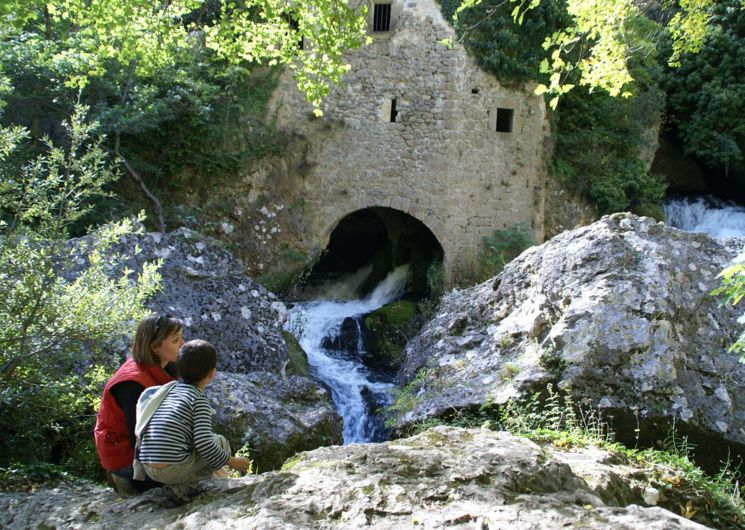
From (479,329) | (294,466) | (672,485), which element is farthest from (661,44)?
(294,466)

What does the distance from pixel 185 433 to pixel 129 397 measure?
1.47ft

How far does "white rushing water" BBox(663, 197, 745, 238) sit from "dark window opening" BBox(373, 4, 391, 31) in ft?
25.1

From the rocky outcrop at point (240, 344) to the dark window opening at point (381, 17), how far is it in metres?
7.76

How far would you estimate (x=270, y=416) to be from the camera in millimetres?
4984

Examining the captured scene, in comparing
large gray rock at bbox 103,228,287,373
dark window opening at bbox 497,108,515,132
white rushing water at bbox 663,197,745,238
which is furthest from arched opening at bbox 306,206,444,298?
large gray rock at bbox 103,228,287,373

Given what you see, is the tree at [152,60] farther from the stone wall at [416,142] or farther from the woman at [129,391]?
the woman at [129,391]

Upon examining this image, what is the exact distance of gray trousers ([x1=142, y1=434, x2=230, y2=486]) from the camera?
2.83 metres

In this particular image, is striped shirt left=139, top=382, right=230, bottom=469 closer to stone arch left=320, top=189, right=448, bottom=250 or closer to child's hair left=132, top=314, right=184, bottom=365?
child's hair left=132, top=314, right=184, bottom=365

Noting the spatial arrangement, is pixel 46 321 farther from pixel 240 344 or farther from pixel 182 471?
pixel 240 344

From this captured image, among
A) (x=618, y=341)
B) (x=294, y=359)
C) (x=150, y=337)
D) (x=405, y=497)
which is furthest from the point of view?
(x=294, y=359)

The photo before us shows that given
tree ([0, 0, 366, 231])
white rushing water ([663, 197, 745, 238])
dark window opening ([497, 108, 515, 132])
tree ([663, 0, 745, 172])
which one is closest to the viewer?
tree ([0, 0, 366, 231])

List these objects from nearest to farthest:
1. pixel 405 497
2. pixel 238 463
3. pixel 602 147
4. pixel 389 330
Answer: pixel 405 497 < pixel 238 463 < pixel 389 330 < pixel 602 147

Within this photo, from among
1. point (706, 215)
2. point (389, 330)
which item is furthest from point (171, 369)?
point (706, 215)

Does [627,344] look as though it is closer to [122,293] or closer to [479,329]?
[479,329]
